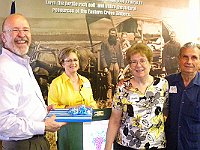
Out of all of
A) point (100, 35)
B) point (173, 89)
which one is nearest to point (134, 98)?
point (173, 89)

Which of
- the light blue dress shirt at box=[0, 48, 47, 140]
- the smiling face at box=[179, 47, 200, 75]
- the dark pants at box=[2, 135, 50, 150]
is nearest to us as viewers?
the light blue dress shirt at box=[0, 48, 47, 140]

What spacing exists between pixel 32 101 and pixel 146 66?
86 centimetres

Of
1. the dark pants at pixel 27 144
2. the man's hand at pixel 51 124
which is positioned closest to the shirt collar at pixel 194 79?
the man's hand at pixel 51 124

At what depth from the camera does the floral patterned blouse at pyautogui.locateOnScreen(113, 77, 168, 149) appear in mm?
2203

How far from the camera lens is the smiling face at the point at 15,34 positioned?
2014 millimetres

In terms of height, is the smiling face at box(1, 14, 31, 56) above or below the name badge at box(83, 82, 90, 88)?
above

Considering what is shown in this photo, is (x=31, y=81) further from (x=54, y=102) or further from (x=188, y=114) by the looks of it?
(x=188, y=114)

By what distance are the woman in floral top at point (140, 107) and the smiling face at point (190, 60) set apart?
240 millimetres

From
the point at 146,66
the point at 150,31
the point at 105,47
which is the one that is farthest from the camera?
the point at 150,31

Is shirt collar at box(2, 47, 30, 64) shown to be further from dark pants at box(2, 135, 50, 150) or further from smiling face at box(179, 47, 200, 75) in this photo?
smiling face at box(179, 47, 200, 75)

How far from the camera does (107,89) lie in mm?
3324

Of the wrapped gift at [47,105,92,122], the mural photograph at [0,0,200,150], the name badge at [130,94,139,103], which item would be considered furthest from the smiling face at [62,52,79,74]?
the name badge at [130,94,139,103]

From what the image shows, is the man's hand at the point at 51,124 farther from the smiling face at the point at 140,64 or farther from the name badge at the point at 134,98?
the smiling face at the point at 140,64

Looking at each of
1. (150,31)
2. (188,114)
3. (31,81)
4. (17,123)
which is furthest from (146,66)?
(150,31)
